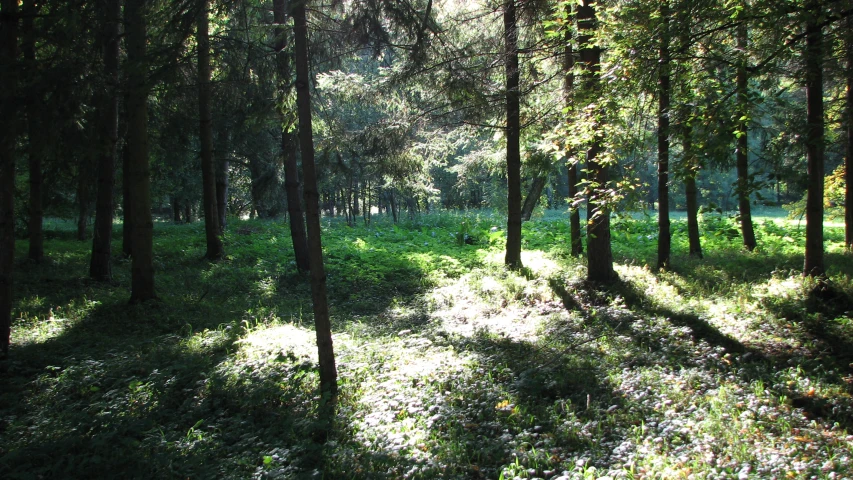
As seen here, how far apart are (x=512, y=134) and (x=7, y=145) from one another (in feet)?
31.0

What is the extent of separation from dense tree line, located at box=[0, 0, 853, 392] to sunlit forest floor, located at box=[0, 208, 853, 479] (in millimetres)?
861

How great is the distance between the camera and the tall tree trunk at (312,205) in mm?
5738

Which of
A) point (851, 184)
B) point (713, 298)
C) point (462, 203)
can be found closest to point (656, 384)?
point (713, 298)

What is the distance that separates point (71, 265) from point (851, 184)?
20061 mm

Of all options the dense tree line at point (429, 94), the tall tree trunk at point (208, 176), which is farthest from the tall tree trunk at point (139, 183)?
the tall tree trunk at point (208, 176)

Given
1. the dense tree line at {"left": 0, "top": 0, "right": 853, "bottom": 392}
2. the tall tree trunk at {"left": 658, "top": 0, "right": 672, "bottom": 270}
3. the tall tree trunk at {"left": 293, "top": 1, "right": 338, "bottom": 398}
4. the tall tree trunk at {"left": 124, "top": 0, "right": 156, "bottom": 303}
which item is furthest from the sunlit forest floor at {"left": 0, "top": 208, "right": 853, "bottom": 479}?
the dense tree line at {"left": 0, "top": 0, "right": 853, "bottom": 392}

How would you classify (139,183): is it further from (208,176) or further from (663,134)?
(663,134)

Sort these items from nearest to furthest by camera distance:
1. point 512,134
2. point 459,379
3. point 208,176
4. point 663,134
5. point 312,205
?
point 312,205 → point 459,379 → point 663,134 → point 512,134 → point 208,176

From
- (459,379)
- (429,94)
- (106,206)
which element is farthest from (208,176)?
(459,379)

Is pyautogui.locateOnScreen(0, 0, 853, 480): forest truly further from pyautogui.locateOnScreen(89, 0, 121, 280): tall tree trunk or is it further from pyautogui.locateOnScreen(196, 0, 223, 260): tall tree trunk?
pyautogui.locateOnScreen(196, 0, 223, 260): tall tree trunk

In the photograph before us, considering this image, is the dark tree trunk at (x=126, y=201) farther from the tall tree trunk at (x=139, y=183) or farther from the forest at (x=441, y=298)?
the tall tree trunk at (x=139, y=183)

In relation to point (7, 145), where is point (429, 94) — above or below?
above

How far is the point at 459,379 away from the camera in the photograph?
5996 millimetres

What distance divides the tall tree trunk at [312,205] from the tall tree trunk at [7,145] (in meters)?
4.14
